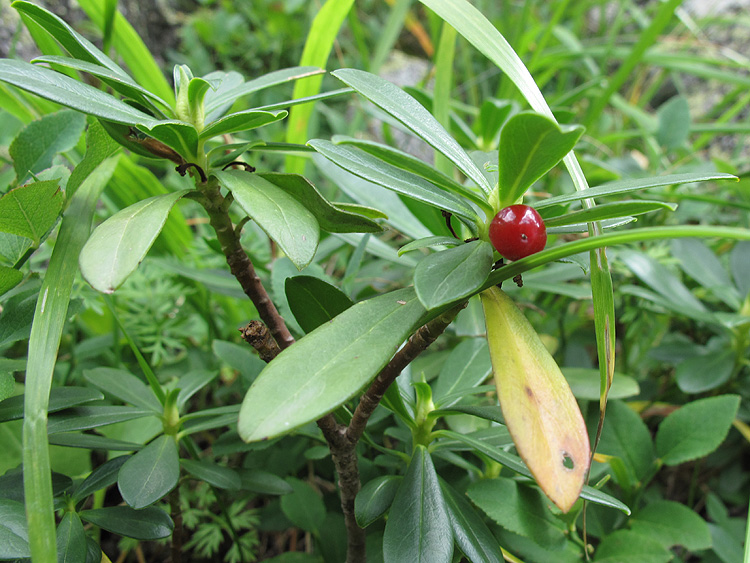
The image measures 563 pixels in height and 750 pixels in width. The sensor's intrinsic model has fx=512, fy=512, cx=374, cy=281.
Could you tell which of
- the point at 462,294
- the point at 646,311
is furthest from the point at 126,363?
the point at 646,311

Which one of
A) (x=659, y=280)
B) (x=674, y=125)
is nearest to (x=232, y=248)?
(x=659, y=280)

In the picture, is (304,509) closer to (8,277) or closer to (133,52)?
(8,277)

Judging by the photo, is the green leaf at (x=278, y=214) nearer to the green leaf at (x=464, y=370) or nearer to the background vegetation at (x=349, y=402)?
the background vegetation at (x=349, y=402)

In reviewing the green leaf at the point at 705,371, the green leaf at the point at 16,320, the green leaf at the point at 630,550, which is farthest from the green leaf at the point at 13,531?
the green leaf at the point at 705,371

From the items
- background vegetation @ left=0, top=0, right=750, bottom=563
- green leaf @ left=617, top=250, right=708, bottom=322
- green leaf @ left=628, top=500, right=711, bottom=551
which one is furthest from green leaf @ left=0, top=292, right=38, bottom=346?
green leaf @ left=617, top=250, right=708, bottom=322

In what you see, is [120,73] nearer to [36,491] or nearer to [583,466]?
[36,491]

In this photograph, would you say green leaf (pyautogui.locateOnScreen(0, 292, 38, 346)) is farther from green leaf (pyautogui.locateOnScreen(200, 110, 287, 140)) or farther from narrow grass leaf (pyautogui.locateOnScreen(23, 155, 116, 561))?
green leaf (pyautogui.locateOnScreen(200, 110, 287, 140))
